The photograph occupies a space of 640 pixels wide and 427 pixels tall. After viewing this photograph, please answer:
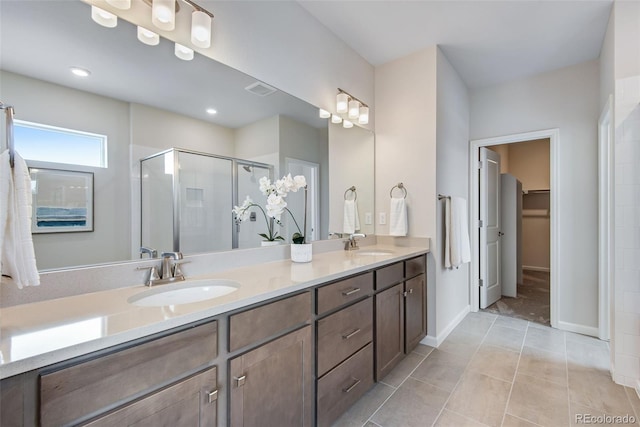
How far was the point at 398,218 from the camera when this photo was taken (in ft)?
8.44

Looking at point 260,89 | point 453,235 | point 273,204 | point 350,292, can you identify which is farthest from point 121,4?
point 453,235

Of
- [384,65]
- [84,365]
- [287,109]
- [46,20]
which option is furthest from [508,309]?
[46,20]

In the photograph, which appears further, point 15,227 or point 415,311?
point 415,311

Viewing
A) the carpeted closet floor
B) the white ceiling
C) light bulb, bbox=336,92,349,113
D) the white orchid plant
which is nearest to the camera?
the white orchid plant

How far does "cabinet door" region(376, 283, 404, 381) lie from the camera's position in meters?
1.79

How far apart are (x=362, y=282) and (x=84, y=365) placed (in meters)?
1.27

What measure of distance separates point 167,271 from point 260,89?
1.21 metres

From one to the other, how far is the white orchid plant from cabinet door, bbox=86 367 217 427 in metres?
0.92

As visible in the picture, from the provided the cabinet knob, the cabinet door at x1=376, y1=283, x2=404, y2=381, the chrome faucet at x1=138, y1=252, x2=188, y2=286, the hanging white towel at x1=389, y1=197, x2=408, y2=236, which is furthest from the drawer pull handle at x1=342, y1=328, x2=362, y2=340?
the hanging white towel at x1=389, y1=197, x2=408, y2=236

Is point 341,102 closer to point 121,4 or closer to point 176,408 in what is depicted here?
point 121,4

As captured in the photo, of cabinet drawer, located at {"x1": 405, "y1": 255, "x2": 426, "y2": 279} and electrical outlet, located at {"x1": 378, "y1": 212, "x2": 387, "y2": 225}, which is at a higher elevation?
electrical outlet, located at {"x1": 378, "y1": 212, "x2": 387, "y2": 225}

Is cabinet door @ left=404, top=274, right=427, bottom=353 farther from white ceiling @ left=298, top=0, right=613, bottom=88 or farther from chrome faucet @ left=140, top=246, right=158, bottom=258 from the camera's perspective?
white ceiling @ left=298, top=0, right=613, bottom=88

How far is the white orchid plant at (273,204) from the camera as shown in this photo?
168 cm

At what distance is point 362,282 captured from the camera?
1.64m
